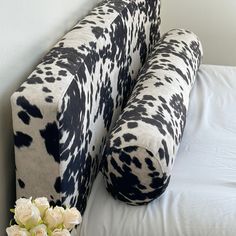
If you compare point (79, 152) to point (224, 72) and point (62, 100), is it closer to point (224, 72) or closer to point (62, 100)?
point (62, 100)

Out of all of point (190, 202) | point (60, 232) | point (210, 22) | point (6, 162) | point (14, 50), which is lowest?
point (210, 22)

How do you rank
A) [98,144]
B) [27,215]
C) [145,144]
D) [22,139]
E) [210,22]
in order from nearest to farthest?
[27,215] < [22,139] < [145,144] < [98,144] < [210,22]

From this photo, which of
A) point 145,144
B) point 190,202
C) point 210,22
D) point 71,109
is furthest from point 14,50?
point 210,22

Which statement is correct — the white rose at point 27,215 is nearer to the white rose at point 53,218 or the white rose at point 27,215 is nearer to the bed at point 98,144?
the white rose at point 53,218

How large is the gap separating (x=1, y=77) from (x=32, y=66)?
0.18 metres

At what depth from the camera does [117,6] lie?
1.63 metres

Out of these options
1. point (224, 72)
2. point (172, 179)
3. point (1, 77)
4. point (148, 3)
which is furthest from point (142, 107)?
point (224, 72)

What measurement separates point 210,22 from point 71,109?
2.04 m

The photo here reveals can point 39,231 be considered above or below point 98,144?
above

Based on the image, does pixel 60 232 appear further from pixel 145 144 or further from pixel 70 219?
pixel 145 144

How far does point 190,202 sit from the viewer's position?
1268mm

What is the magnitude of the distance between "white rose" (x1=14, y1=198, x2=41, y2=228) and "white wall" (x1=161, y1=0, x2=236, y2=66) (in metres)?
2.33

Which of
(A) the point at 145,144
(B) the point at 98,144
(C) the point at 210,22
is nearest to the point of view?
(A) the point at 145,144

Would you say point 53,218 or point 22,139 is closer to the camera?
point 53,218
